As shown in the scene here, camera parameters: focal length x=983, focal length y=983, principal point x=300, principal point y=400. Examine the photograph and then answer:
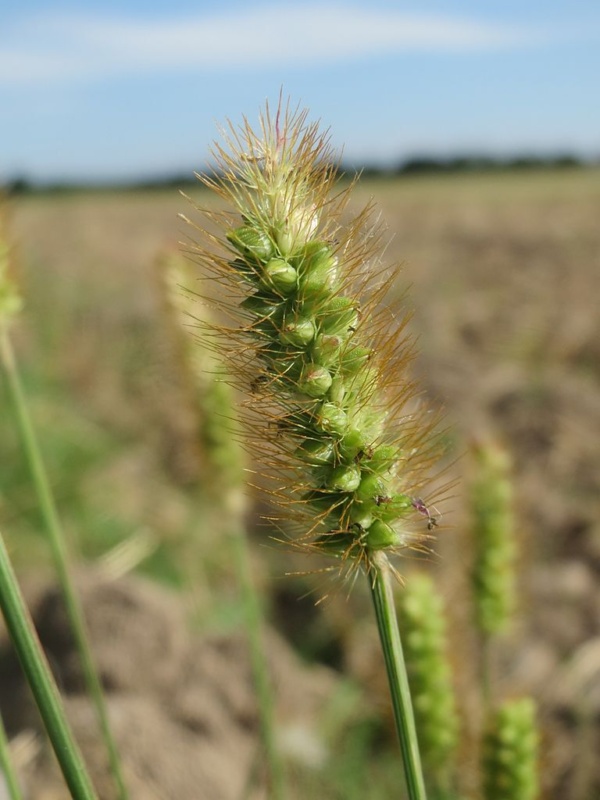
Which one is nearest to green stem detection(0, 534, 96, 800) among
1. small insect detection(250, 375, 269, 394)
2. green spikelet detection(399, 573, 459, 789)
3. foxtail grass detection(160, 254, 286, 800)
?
small insect detection(250, 375, 269, 394)

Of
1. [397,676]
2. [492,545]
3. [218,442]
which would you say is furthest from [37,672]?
[492,545]

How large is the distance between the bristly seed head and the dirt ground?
0.33 feet

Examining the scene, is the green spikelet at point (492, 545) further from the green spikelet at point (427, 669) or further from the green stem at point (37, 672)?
the green stem at point (37, 672)

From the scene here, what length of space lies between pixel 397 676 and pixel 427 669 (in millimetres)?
1133

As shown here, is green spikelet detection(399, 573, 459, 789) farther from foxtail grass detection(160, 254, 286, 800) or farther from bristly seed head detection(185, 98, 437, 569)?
bristly seed head detection(185, 98, 437, 569)

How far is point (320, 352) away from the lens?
4.08 ft

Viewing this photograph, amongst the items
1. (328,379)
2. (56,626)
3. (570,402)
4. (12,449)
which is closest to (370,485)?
(328,379)

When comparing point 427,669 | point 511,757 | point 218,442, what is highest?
point 218,442

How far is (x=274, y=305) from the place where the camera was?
124 centimetres

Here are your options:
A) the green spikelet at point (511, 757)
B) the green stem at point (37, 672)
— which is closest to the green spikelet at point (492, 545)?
the green spikelet at point (511, 757)

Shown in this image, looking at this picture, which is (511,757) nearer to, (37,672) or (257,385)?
(257,385)

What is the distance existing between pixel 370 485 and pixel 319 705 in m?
3.08

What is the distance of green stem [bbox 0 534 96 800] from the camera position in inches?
39.8

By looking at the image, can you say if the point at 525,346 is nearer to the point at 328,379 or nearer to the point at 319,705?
the point at 319,705
